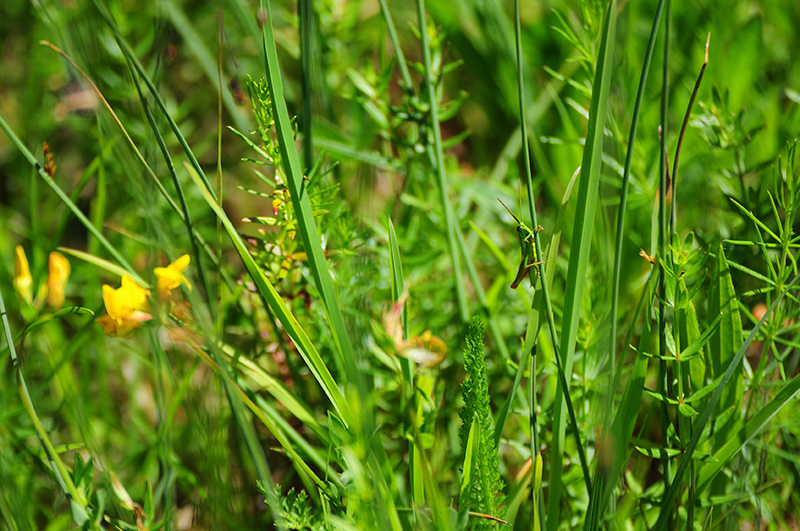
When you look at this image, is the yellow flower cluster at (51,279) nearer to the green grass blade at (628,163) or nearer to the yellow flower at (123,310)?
the yellow flower at (123,310)

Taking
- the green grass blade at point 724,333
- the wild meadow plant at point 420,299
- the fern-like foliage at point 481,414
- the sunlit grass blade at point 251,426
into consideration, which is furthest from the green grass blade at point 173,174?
the green grass blade at point 724,333

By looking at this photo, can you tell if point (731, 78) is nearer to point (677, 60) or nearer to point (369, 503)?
point (677, 60)

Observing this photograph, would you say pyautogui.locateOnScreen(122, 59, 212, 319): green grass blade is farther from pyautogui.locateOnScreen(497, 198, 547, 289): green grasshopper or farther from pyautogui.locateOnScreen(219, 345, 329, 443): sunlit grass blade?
pyautogui.locateOnScreen(497, 198, 547, 289): green grasshopper

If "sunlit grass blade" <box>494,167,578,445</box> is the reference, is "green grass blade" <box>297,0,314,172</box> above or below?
above

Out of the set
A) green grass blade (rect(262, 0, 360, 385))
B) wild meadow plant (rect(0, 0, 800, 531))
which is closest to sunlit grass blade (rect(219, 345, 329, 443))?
wild meadow plant (rect(0, 0, 800, 531))

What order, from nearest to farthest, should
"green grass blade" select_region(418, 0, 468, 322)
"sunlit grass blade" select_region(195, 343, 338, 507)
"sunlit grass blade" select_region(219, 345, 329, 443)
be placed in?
"sunlit grass blade" select_region(195, 343, 338, 507), "sunlit grass blade" select_region(219, 345, 329, 443), "green grass blade" select_region(418, 0, 468, 322)

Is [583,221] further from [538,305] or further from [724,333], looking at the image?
[724,333]

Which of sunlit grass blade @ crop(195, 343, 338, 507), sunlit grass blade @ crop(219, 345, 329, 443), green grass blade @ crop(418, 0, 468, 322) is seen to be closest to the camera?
sunlit grass blade @ crop(195, 343, 338, 507)

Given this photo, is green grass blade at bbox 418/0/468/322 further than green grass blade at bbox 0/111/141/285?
Yes
